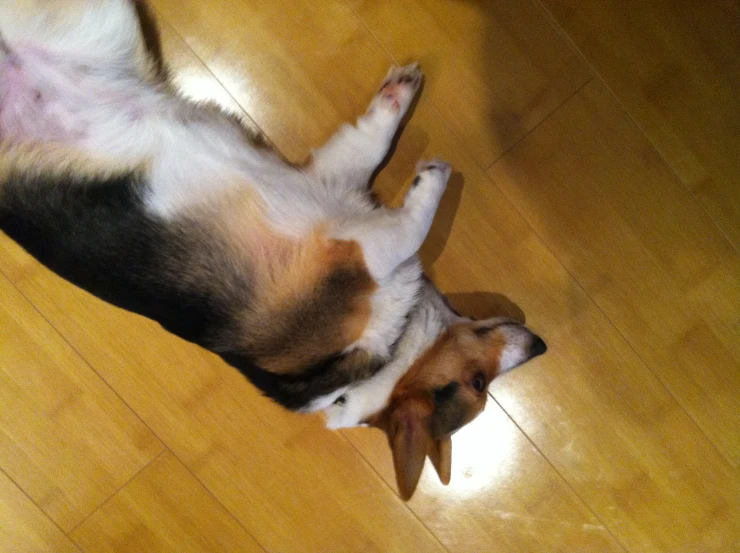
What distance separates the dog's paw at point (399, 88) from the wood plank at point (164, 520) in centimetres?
163

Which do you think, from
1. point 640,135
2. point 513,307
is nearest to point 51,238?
point 513,307

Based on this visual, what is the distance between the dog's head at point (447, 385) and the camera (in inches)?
60.6

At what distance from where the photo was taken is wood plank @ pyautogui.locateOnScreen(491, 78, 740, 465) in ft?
6.38

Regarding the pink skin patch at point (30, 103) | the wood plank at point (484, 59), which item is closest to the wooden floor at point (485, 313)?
the wood plank at point (484, 59)

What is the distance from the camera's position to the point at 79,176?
1.39 m

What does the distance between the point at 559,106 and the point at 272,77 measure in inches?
42.6

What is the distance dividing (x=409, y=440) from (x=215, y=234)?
819 millimetres

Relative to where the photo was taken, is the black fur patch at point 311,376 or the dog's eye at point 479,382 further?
the dog's eye at point 479,382

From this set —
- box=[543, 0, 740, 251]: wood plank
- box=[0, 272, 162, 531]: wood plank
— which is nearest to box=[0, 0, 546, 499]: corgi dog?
box=[0, 272, 162, 531]: wood plank

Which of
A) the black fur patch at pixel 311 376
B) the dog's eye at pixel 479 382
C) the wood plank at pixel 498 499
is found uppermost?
the black fur patch at pixel 311 376

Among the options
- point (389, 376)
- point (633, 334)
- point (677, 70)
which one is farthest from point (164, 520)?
point (677, 70)

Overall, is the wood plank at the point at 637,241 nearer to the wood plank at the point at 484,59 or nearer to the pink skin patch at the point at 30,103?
the wood plank at the point at 484,59

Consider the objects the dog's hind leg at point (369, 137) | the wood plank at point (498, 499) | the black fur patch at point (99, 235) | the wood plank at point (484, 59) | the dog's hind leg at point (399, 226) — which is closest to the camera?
the black fur patch at point (99, 235)

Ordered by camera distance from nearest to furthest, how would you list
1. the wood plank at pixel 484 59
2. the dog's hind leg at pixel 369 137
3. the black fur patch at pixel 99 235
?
the black fur patch at pixel 99 235 < the dog's hind leg at pixel 369 137 < the wood plank at pixel 484 59
